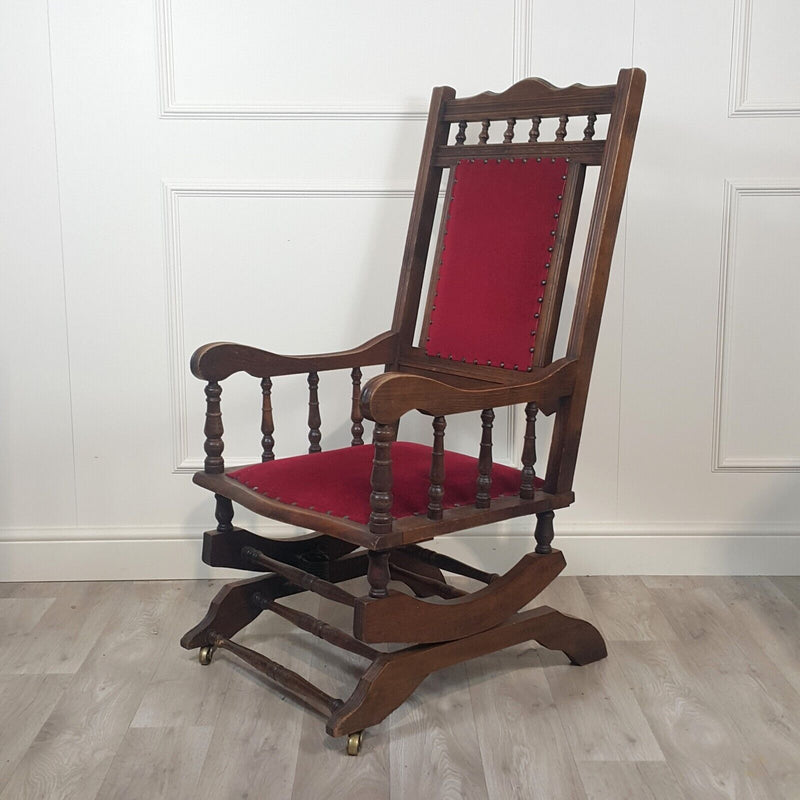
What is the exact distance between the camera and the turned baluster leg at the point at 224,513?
2.12m

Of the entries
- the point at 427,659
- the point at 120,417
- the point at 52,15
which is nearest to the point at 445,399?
the point at 427,659

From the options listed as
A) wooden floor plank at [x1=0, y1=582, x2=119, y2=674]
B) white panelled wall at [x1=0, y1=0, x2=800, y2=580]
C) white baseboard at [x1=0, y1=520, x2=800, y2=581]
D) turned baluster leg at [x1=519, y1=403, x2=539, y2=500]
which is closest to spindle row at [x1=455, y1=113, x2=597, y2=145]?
white panelled wall at [x1=0, y1=0, x2=800, y2=580]

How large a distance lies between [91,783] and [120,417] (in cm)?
115

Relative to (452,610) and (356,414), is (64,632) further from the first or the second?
(452,610)

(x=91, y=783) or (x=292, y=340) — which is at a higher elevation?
(x=292, y=340)

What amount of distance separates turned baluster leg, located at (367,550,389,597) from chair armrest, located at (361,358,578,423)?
Answer: 27 cm

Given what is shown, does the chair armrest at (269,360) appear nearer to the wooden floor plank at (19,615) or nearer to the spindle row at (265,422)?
the spindle row at (265,422)

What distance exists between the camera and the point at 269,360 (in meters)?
2.10

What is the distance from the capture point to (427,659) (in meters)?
1.93

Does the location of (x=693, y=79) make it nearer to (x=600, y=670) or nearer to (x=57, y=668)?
(x=600, y=670)

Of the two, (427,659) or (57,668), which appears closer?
(427,659)

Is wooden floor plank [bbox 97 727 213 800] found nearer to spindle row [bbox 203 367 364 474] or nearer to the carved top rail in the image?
spindle row [bbox 203 367 364 474]

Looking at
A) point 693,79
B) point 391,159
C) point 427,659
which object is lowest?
point 427,659

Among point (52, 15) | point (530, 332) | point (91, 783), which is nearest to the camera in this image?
point (91, 783)
